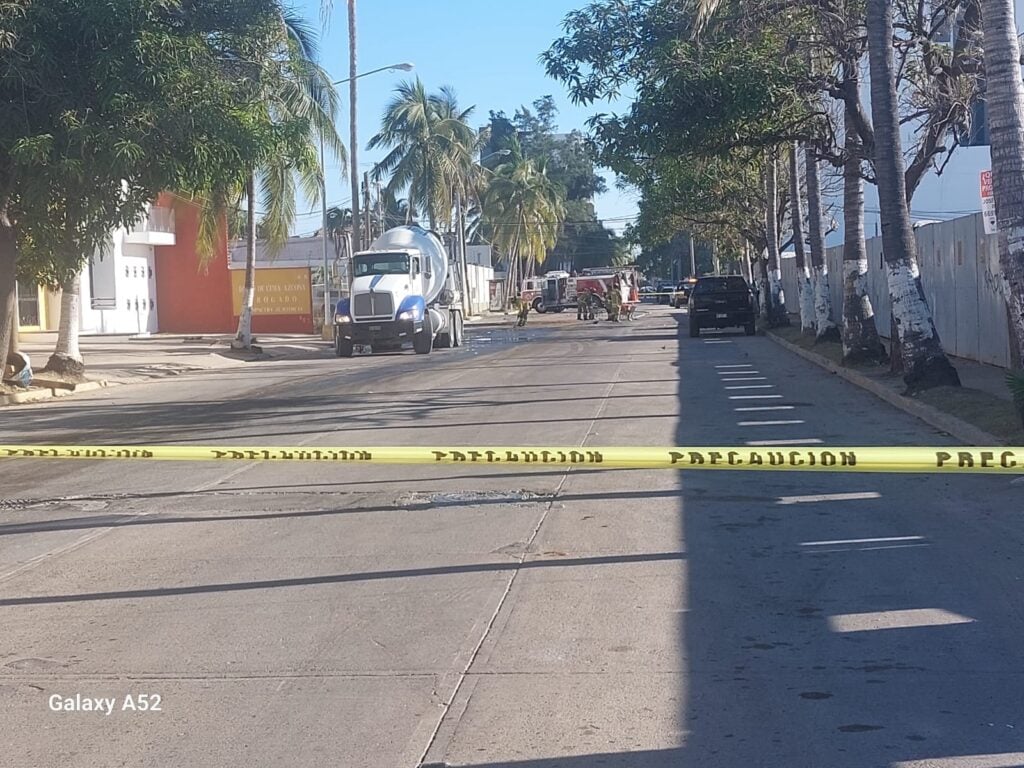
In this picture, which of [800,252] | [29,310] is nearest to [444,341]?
[800,252]

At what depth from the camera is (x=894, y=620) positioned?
6.51 m

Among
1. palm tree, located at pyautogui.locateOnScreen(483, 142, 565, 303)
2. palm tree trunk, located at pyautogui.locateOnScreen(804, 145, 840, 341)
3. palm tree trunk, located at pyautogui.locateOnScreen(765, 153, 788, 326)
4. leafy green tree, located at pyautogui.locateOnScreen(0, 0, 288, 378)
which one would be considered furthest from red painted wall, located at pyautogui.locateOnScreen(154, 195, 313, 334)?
palm tree, located at pyautogui.locateOnScreen(483, 142, 565, 303)

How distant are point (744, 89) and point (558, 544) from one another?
12.7 metres

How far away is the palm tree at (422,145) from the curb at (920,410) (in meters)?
35.8

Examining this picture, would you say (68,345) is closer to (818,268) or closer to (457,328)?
(457,328)

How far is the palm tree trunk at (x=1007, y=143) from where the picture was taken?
12531 millimetres

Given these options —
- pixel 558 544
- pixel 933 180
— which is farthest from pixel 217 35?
pixel 933 180

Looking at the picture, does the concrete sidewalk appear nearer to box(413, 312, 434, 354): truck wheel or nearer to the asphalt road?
box(413, 312, 434, 354): truck wheel

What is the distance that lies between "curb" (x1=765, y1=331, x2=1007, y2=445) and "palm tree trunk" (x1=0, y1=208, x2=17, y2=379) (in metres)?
14.4

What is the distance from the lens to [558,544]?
858 centimetres

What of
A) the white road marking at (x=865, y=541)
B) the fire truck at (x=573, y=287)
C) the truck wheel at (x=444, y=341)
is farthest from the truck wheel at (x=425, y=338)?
the white road marking at (x=865, y=541)

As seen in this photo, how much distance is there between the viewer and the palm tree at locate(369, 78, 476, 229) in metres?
57.2

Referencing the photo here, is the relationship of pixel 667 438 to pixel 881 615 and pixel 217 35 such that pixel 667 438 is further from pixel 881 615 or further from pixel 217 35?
pixel 217 35

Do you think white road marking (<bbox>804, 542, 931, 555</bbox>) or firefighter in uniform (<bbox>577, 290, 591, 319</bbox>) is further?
firefighter in uniform (<bbox>577, 290, 591, 319</bbox>)
